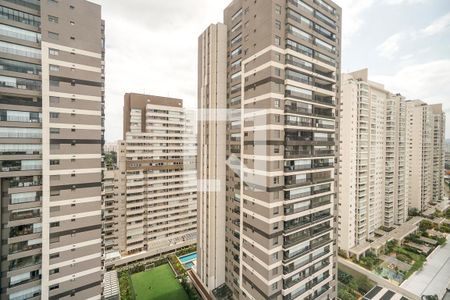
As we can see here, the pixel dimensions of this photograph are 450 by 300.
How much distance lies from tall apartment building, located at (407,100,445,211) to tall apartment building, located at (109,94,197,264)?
201ft

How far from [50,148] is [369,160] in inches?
1938

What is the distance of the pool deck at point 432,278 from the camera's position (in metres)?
27.6

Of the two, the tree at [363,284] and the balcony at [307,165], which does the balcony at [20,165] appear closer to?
the balcony at [307,165]

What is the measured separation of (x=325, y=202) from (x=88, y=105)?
26.1 m

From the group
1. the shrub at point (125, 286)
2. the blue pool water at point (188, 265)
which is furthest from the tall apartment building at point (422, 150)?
the shrub at point (125, 286)

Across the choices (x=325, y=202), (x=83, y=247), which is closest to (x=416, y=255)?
(x=325, y=202)

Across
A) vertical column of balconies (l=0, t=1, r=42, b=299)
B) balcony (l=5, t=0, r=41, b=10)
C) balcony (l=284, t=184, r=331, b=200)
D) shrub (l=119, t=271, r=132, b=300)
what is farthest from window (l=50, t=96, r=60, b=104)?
shrub (l=119, t=271, r=132, b=300)

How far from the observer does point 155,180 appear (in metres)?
41.6

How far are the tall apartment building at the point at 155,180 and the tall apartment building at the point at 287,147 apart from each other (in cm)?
2223

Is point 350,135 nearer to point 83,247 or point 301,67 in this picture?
point 301,67

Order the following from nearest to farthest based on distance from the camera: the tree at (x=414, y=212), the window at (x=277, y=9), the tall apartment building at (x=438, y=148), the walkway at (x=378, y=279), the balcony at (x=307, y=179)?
the window at (x=277, y=9) < the balcony at (x=307, y=179) < the walkway at (x=378, y=279) < the tree at (x=414, y=212) < the tall apartment building at (x=438, y=148)

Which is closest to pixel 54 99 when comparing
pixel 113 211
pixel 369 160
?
pixel 113 211

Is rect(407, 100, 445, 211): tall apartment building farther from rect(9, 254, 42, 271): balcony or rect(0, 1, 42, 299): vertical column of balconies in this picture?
rect(9, 254, 42, 271): balcony

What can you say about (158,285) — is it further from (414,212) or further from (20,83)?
(414,212)
